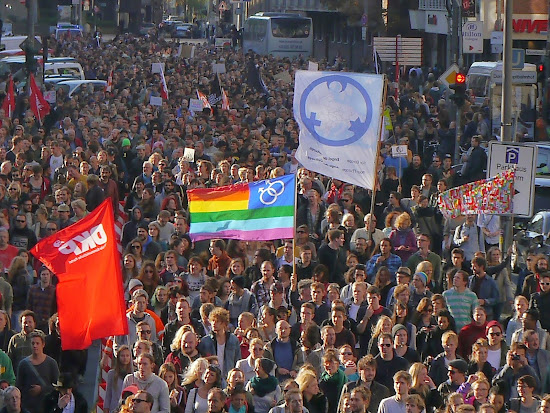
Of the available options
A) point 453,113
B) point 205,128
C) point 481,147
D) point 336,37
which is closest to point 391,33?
point 336,37

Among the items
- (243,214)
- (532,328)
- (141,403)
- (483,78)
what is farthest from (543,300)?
(483,78)

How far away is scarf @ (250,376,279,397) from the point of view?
11047 mm

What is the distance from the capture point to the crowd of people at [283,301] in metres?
11.0

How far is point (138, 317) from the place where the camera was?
1279 centimetres

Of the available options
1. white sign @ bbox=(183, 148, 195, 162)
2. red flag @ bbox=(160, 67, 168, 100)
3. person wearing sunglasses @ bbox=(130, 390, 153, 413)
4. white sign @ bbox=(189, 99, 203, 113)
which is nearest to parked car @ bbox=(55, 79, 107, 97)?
red flag @ bbox=(160, 67, 168, 100)

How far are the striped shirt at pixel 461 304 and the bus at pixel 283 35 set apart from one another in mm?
51956

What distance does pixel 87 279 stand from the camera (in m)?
11.7

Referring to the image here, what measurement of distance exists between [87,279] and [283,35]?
55291 mm

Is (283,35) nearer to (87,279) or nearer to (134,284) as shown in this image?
(134,284)

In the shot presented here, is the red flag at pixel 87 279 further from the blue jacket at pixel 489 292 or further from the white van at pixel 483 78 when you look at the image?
the white van at pixel 483 78

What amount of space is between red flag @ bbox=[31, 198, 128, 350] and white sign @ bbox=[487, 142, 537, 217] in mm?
6193

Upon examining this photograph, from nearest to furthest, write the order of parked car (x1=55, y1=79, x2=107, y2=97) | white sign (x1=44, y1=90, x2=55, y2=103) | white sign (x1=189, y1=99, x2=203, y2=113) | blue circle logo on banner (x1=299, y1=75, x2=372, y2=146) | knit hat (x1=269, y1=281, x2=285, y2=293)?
knit hat (x1=269, y1=281, x2=285, y2=293)
blue circle logo on banner (x1=299, y1=75, x2=372, y2=146)
white sign (x1=189, y1=99, x2=203, y2=113)
white sign (x1=44, y1=90, x2=55, y2=103)
parked car (x1=55, y1=79, x2=107, y2=97)

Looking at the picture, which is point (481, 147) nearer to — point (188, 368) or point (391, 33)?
point (188, 368)

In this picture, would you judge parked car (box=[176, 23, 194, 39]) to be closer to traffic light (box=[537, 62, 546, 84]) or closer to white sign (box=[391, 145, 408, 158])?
traffic light (box=[537, 62, 546, 84])
